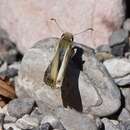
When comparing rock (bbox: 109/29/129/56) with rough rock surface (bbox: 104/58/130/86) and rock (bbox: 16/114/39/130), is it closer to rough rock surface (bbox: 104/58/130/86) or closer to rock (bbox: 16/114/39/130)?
rough rock surface (bbox: 104/58/130/86)

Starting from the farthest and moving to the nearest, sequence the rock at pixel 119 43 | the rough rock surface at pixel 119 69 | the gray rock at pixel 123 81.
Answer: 1. the rock at pixel 119 43
2. the rough rock surface at pixel 119 69
3. the gray rock at pixel 123 81

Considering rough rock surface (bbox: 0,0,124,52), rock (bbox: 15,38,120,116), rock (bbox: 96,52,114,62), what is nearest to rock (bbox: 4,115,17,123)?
rock (bbox: 15,38,120,116)

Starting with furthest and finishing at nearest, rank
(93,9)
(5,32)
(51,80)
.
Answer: (5,32) < (93,9) < (51,80)

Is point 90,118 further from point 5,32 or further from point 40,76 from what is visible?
point 5,32

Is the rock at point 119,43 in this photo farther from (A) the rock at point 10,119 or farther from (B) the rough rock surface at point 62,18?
(A) the rock at point 10,119

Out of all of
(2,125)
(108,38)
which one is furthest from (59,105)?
(108,38)

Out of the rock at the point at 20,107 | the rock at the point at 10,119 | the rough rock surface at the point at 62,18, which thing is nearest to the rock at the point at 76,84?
the rock at the point at 20,107

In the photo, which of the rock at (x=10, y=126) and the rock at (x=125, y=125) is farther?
the rock at (x=10, y=126)
